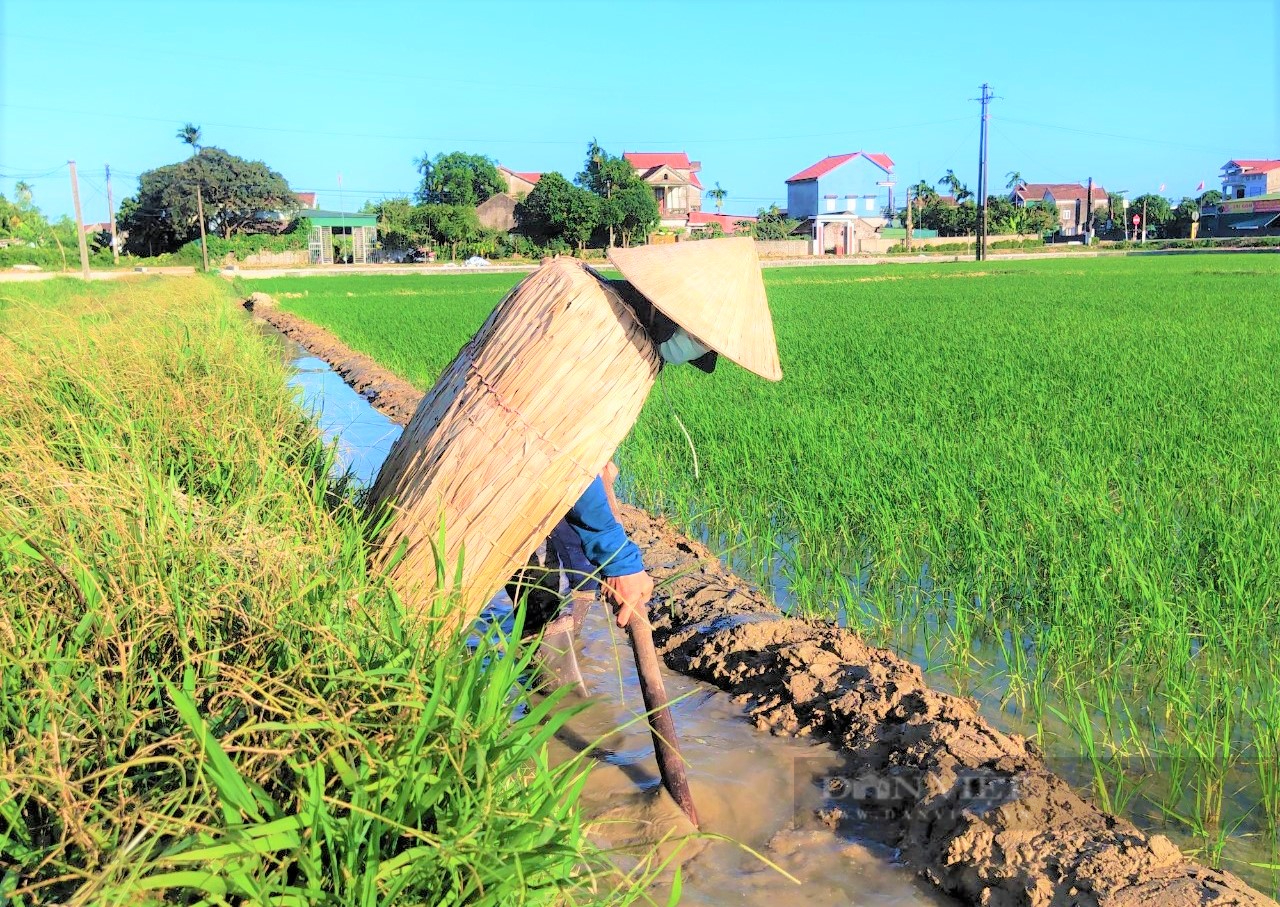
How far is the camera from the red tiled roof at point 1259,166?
60959mm

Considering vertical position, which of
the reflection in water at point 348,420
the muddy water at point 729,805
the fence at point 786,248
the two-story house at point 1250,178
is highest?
the two-story house at point 1250,178

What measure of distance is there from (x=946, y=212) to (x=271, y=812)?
53443 millimetres

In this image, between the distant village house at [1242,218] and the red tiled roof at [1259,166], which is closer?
the distant village house at [1242,218]

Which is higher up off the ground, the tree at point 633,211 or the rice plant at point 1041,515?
the tree at point 633,211

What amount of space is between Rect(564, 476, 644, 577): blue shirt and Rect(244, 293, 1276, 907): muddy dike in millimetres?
102

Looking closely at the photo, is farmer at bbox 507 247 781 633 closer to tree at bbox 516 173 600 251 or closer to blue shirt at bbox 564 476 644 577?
blue shirt at bbox 564 476 644 577

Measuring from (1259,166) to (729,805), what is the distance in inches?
2882

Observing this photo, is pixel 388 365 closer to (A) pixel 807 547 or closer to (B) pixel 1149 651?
(A) pixel 807 547

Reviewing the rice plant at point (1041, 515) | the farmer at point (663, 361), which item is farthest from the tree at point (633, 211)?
the farmer at point (663, 361)

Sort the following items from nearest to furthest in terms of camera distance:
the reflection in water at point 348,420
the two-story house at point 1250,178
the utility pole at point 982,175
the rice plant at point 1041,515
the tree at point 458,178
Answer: the rice plant at point 1041,515
the reflection in water at point 348,420
the utility pole at point 982,175
the tree at point 458,178
the two-story house at point 1250,178

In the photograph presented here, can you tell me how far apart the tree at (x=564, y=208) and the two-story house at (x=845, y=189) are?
54.5 ft

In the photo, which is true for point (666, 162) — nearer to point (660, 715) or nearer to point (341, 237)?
point (341, 237)

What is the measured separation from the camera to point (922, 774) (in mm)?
2291

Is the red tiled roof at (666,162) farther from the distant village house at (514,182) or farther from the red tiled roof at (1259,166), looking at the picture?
the red tiled roof at (1259,166)
